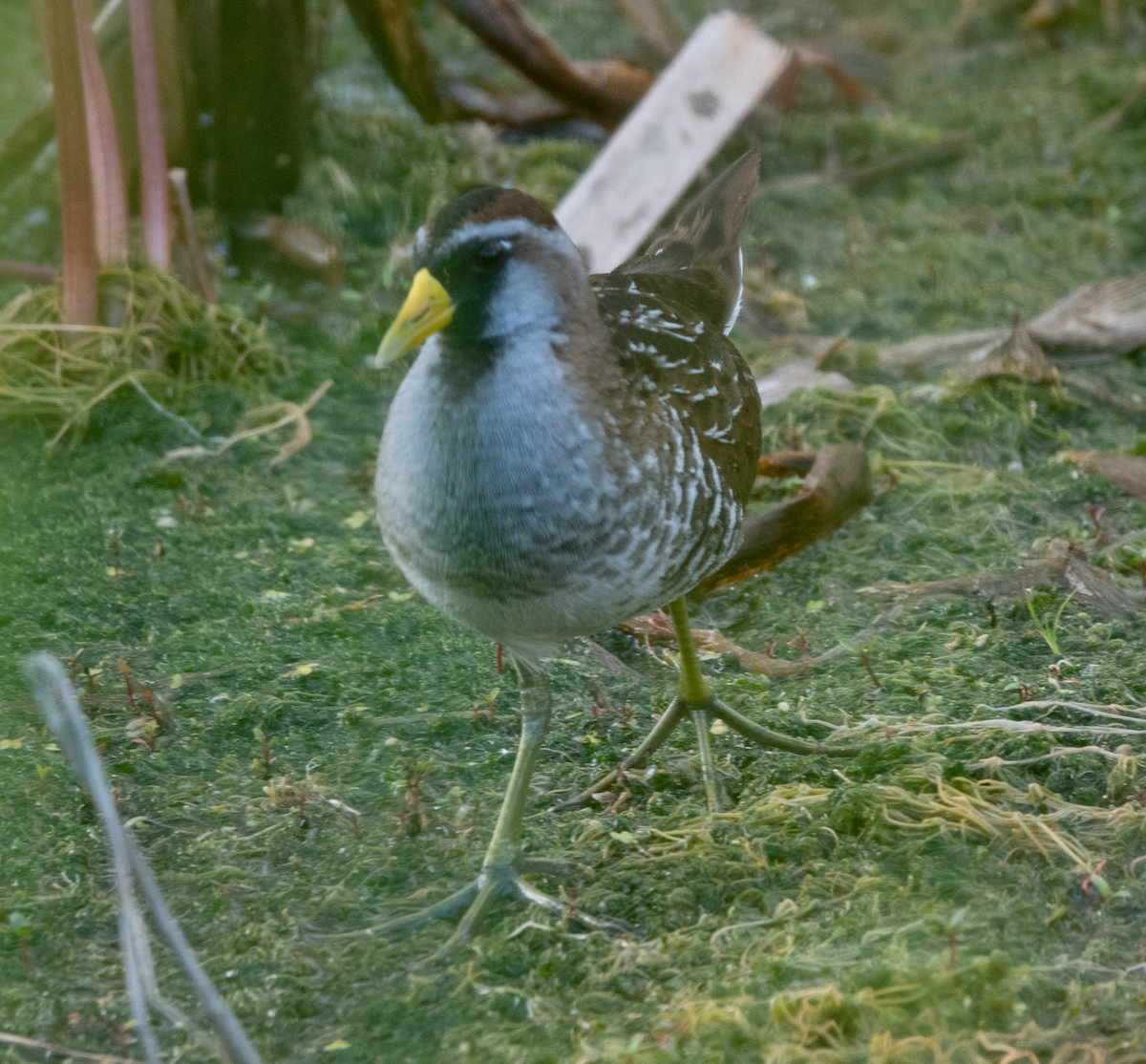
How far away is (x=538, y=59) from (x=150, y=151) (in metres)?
2.01

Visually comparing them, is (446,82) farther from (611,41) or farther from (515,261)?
(515,261)

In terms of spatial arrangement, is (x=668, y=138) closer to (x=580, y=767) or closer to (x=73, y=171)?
(x=73, y=171)

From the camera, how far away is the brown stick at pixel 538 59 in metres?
6.06

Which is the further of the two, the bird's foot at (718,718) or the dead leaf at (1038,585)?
the dead leaf at (1038,585)

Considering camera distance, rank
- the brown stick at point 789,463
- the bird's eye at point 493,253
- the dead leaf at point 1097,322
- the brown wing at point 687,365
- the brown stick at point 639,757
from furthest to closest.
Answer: the dead leaf at point 1097,322 < the brown stick at point 789,463 < the brown stick at point 639,757 < the brown wing at point 687,365 < the bird's eye at point 493,253

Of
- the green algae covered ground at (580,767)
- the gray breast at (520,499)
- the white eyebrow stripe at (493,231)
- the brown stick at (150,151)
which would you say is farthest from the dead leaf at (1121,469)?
the brown stick at (150,151)

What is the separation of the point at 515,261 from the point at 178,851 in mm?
1559

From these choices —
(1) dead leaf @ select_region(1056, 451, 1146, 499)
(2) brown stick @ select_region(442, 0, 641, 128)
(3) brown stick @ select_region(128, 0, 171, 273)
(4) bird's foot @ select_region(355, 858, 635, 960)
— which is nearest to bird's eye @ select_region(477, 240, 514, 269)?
(4) bird's foot @ select_region(355, 858, 635, 960)

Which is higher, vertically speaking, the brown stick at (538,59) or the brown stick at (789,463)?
the brown stick at (538,59)

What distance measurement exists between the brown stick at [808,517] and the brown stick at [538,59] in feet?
9.00

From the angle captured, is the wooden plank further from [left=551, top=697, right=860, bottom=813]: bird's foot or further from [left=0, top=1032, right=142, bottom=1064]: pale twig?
[left=0, top=1032, right=142, bottom=1064]: pale twig

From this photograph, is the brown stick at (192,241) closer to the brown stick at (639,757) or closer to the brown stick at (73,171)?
the brown stick at (73,171)

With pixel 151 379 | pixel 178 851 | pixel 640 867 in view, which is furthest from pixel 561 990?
pixel 151 379

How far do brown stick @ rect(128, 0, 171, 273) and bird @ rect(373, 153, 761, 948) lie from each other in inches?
110
